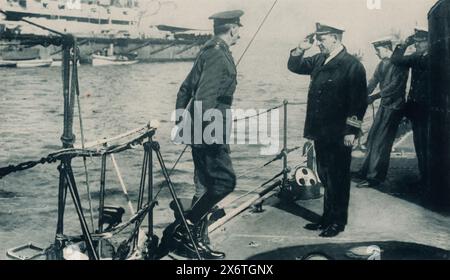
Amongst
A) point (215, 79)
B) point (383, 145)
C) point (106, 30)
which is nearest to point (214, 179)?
point (215, 79)

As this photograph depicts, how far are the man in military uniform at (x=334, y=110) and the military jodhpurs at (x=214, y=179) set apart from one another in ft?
3.72

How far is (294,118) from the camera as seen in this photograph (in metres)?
26.3

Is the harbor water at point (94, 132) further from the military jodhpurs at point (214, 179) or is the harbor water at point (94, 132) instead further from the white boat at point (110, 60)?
the white boat at point (110, 60)

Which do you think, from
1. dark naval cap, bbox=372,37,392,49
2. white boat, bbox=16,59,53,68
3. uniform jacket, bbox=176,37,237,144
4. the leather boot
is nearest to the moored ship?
white boat, bbox=16,59,53,68

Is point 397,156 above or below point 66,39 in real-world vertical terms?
below

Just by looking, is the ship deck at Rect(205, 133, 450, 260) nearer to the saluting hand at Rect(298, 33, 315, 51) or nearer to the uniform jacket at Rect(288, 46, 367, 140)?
the uniform jacket at Rect(288, 46, 367, 140)

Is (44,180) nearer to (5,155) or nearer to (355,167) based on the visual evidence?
(5,155)

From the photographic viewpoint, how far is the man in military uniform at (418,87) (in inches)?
247

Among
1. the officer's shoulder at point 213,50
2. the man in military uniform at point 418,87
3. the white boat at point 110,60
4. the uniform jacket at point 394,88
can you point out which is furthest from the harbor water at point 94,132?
the white boat at point 110,60

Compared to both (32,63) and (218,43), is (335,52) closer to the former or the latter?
(218,43)

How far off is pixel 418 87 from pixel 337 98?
2.15 meters

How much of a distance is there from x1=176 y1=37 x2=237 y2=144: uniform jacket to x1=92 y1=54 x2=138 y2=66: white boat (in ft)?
182
